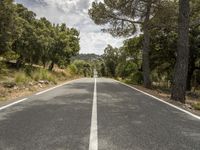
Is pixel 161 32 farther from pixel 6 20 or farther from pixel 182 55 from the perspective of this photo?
pixel 182 55

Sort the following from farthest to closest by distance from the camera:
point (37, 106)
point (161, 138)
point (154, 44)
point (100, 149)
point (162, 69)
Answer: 1. point (162, 69)
2. point (154, 44)
3. point (37, 106)
4. point (161, 138)
5. point (100, 149)

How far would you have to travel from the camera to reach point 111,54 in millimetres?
104062

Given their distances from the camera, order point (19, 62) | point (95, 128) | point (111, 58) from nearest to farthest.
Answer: point (95, 128)
point (19, 62)
point (111, 58)

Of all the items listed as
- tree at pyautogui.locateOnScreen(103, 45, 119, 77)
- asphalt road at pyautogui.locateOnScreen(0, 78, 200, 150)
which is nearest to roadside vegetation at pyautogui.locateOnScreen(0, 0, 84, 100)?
asphalt road at pyautogui.locateOnScreen(0, 78, 200, 150)

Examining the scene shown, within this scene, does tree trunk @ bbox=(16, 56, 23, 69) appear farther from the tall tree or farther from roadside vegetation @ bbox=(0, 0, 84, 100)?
the tall tree

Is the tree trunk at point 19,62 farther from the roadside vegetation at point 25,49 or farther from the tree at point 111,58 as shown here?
the tree at point 111,58

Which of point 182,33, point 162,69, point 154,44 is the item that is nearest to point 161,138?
point 182,33

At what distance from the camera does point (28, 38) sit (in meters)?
37.2

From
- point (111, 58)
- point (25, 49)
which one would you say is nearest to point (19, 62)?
point (25, 49)

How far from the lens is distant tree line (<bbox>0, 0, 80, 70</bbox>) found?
25141 millimetres

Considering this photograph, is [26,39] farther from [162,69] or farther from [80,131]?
[80,131]

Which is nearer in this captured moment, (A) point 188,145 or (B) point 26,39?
(A) point 188,145

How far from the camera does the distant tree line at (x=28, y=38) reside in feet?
82.5

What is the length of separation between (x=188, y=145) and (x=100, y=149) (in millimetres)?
1615
